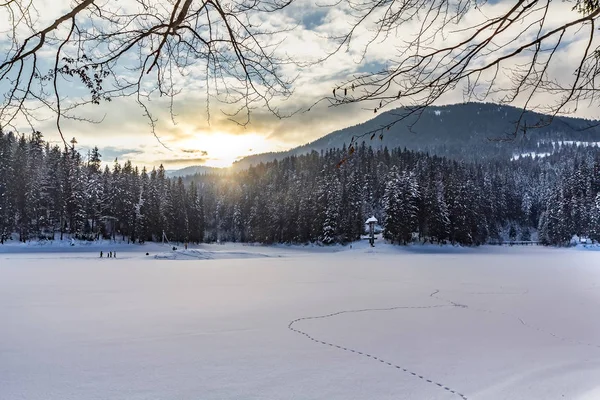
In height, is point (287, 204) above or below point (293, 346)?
above

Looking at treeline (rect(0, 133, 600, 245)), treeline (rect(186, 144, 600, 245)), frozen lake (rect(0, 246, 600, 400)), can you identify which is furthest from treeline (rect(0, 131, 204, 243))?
frozen lake (rect(0, 246, 600, 400))

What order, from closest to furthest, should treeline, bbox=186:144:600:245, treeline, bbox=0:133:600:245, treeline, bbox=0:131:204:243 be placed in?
treeline, bbox=0:131:204:243
treeline, bbox=0:133:600:245
treeline, bbox=186:144:600:245

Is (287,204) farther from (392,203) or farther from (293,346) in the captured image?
(293,346)

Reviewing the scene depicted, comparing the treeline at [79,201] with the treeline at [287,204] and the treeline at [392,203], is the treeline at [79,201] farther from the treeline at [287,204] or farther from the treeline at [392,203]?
the treeline at [392,203]

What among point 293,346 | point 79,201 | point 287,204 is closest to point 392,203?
point 287,204

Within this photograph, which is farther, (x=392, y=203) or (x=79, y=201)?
(x=392, y=203)

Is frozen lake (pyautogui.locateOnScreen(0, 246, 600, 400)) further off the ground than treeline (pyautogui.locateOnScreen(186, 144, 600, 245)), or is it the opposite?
treeline (pyautogui.locateOnScreen(186, 144, 600, 245))

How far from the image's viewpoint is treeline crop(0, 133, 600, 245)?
52844 millimetres

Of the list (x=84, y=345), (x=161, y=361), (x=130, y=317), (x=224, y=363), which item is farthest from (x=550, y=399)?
(x=130, y=317)

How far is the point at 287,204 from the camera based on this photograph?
73062mm

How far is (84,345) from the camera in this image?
5.61m

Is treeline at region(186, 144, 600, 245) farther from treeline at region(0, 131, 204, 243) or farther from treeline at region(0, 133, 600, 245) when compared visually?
treeline at region(0, 131, 204, 243)

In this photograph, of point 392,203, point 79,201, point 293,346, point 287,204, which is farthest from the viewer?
point 287,204

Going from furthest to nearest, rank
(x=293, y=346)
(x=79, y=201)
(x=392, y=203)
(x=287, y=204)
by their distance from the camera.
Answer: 1. (x=287, y=204)
2. (x=392, y=203)
3. (x=79, y=201)
4. (x=293, y=346)
